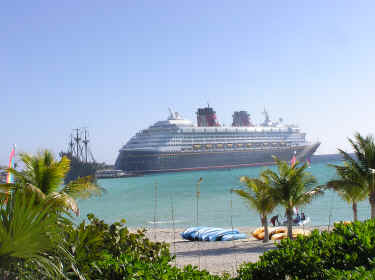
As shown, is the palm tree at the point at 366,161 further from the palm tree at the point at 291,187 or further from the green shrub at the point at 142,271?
the green shrub at the point at 142,271

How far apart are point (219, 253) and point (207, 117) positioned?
8151 cm

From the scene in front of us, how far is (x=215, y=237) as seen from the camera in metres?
16.5

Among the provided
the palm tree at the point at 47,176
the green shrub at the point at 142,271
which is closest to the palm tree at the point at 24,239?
the green shrub at the point at 142,271

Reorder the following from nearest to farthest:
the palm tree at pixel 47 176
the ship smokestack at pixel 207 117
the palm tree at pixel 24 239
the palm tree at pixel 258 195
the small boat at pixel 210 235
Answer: the palm tree at pixel 24 239 < the palm tree at pixel 47 176 < the palm tree at pixel 258 195 < the small boat at pixel 210 235 < the ship smokestack at pixel 207 117

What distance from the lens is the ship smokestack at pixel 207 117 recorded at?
93.4 meters

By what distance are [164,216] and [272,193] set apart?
657 inches

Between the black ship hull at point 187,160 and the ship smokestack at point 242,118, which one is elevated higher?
the ship smokestack at point 242,118

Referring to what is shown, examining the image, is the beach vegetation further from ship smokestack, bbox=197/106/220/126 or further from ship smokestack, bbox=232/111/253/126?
ship smokestack, bbox=232/111/253/126

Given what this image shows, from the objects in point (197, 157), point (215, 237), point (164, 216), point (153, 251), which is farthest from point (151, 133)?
point (153, 251)

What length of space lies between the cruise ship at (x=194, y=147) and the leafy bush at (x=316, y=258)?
2784 inches

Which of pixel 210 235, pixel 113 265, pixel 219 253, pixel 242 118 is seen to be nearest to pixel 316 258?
pixel 113 265

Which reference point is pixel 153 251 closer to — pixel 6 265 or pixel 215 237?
pixel 6 265

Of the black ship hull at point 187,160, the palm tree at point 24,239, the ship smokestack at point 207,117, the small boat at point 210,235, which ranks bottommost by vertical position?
the small boat at point 210,235

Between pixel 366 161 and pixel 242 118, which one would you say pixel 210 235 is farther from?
pixel 242 118
